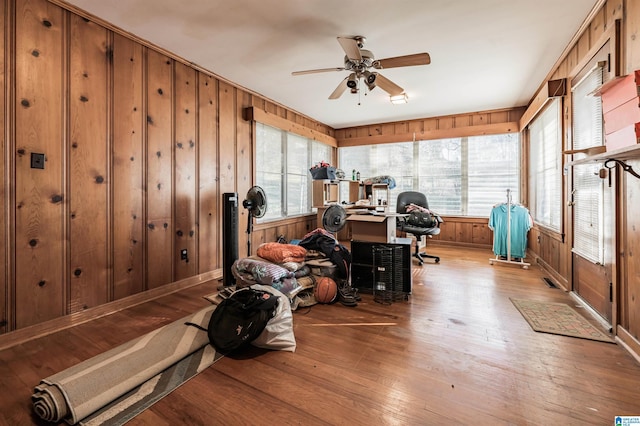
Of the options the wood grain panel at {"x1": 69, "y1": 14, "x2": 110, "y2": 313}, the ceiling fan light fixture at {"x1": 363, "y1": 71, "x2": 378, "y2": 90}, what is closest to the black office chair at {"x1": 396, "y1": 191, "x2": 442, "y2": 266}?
the ceiling fan light fixture at {"x1": 363, "y1": 71, "x2": 378, "y2": 90}

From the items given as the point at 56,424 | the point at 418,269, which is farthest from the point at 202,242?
the point at 418,269

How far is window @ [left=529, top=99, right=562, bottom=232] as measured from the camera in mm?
3402

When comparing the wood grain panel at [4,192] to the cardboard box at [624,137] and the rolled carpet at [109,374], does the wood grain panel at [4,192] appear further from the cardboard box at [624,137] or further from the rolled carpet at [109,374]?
the cardboard box at [624,137]

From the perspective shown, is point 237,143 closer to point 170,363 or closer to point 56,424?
point 170,363

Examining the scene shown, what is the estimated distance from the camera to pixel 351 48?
246cm

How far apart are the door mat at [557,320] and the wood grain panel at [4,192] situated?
13.0ft

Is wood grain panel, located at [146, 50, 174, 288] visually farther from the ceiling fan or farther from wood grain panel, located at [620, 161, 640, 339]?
wood grain panel, located at [620, 161, 640, 339]

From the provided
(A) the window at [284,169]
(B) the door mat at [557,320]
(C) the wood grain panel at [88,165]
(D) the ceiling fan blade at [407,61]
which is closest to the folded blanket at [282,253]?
(C) the wood grain panel at [88,165]

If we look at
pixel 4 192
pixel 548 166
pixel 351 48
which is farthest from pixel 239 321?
pixel 548 166

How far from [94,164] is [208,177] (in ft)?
4.14

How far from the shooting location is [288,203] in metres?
5.29

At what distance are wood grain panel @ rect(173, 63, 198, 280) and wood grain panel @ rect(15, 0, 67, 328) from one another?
3.42ft

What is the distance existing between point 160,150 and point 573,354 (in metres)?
3.93

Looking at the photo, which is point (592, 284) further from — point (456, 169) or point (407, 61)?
point (456, 169)
